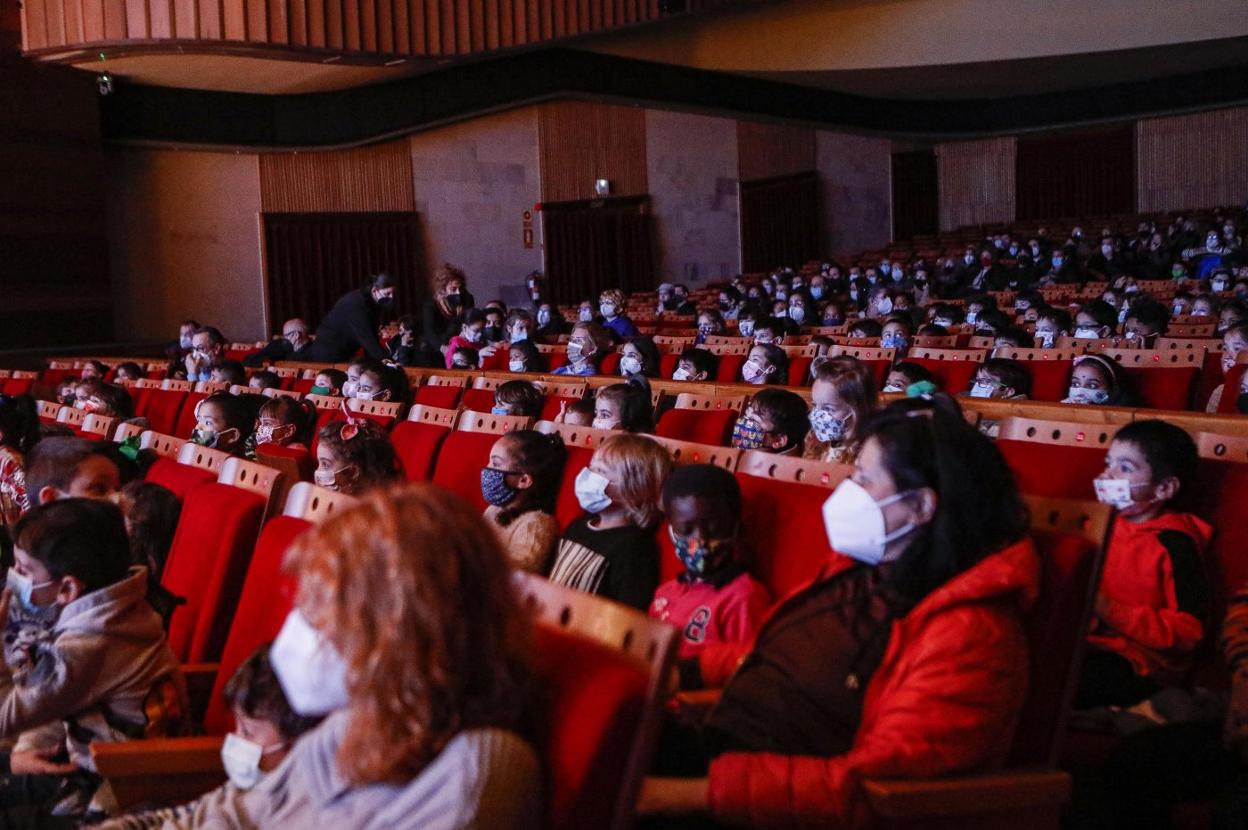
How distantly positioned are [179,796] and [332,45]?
370 inches

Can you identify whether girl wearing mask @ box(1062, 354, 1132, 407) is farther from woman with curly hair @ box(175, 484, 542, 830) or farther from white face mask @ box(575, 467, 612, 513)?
woman with curly hair @ box(175, 484, 542, 830)

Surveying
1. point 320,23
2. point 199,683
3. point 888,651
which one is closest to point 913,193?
point 320,23

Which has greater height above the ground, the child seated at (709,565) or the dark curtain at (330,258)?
the dark curtain at (330,258)

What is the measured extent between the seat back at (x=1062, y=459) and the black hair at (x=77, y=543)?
5.81 feet

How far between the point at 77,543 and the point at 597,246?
15.5 meters

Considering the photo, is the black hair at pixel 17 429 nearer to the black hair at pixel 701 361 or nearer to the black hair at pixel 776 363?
the black hair at pixel 701 361

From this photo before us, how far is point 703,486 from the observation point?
7.82ft

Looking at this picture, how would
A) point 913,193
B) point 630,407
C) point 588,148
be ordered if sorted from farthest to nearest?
point 913,193 < point 588,148 < point 630,407

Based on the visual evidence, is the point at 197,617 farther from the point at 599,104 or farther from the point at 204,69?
the point at 599,104

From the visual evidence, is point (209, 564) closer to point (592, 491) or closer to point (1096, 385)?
point (592, 491)

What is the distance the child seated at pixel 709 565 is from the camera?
235cm

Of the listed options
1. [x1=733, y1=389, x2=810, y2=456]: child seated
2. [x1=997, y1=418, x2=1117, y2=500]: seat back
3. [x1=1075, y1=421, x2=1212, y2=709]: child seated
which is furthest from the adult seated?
[x1=1075, y1=421, x2=1212, y2=709]: child seated

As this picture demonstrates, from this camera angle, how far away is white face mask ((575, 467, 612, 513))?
2762 millimetres

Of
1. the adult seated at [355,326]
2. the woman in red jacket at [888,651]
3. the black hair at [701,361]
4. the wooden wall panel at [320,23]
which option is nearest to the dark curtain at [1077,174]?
the wooden wall panel at [320,23]
